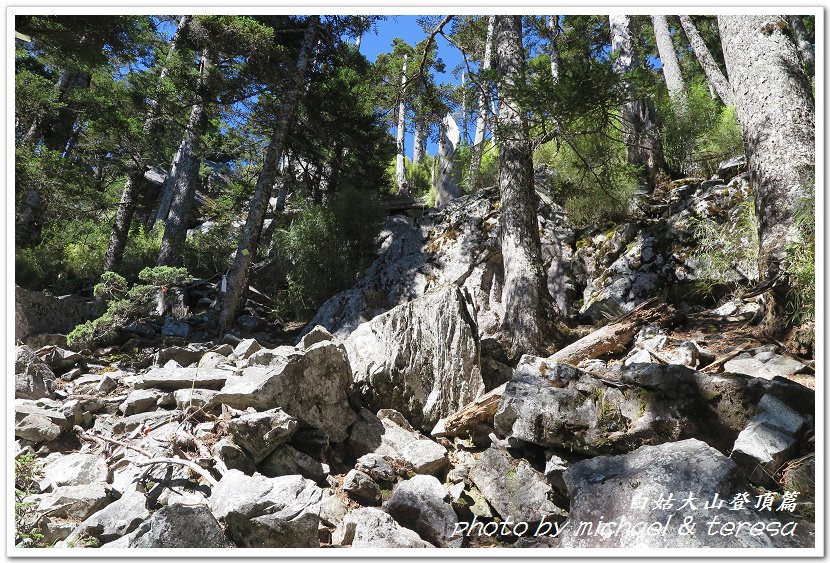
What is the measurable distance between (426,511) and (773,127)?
457 centimetres

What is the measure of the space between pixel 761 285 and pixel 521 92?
9.82 ft

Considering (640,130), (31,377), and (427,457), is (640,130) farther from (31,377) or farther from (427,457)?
(31,377)

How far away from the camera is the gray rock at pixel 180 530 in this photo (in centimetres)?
264

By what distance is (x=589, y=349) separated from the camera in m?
5.06

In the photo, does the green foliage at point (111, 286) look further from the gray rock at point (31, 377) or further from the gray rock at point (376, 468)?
the gray rock at point (376, 468)

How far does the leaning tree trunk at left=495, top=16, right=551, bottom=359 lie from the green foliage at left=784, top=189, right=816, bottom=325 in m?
2.43

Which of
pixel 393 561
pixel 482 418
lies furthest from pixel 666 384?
pixel 393 561

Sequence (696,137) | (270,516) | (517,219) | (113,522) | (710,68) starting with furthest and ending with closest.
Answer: (710,68) < (696,137) < (517,219) < (113,522) < (270,516)

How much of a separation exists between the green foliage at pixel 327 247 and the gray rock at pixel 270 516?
224 inches

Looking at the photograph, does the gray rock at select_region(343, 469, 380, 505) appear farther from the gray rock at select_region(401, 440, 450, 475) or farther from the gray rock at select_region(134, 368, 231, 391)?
the gray rock at select_region(134, 368, 231, 391)

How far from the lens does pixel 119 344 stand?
681 cm

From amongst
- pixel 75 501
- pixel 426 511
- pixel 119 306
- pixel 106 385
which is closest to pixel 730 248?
pixel 426 511

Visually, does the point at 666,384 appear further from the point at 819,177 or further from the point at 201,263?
the point at 201,263

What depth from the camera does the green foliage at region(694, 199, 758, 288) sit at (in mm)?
4959
